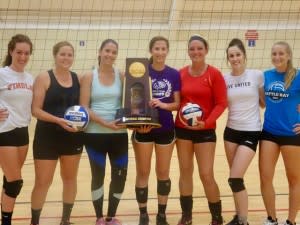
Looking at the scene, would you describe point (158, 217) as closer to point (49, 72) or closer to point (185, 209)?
point (185, 209)

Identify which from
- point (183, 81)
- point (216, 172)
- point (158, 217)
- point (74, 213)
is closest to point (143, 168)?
point (158, 217)

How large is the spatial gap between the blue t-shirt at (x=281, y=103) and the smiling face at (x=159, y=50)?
100 cm

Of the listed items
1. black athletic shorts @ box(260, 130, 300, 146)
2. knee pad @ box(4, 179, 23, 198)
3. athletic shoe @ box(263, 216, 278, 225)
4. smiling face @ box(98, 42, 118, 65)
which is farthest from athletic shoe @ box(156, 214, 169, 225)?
smiling face @ box(98, 42, 118, 65)

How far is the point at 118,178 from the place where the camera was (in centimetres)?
415

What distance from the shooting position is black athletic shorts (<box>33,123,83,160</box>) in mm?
3939

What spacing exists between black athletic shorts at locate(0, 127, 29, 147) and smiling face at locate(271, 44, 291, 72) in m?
2.38

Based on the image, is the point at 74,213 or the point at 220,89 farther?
the point at 74,213

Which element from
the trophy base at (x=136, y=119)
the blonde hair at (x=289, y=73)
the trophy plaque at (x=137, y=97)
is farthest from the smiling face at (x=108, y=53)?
the blonde hair at (x=289, y=73)

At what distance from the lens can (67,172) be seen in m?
4.12

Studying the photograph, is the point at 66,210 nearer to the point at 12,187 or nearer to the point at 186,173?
the point at 12,187

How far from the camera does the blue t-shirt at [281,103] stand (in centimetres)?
400

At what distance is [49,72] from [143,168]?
1.26m

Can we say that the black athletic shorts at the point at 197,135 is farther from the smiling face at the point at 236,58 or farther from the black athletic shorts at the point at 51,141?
the black athletic shorts at the point at 51,141

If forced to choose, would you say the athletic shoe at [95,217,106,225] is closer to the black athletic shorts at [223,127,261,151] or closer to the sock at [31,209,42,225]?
the sock at [31,209,42,225]
